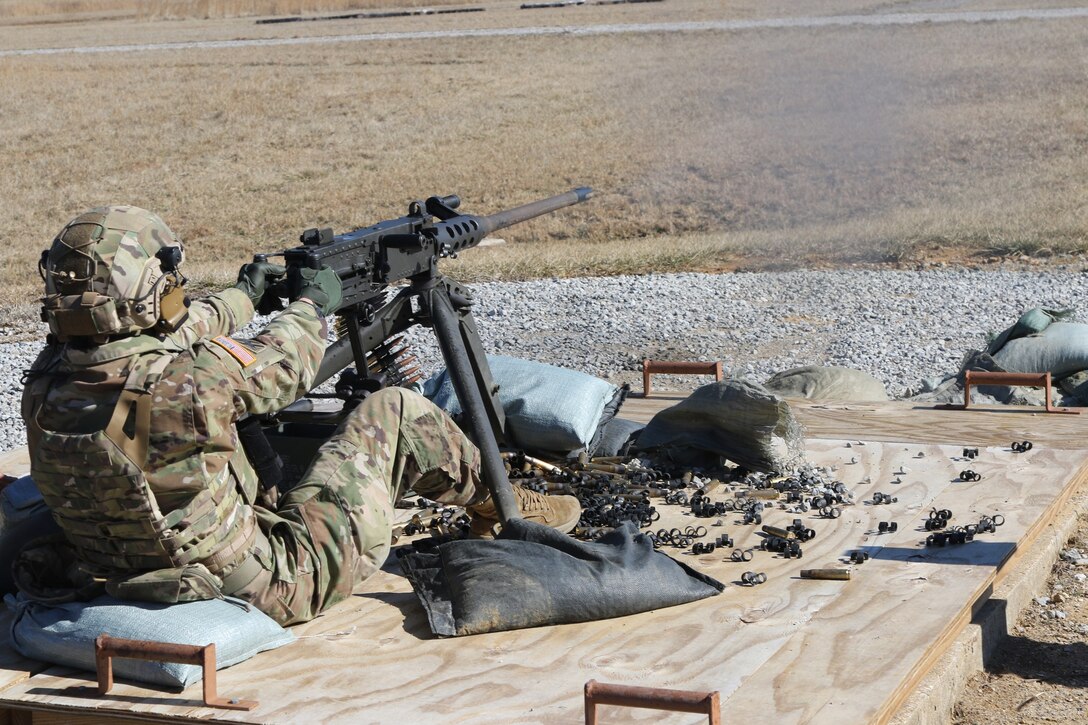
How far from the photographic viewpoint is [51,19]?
49906mm

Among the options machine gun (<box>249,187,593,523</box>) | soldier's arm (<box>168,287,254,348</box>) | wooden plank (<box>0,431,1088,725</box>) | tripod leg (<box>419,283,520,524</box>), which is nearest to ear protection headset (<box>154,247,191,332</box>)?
soldier's arm (<box>168,287,254,348</box>)

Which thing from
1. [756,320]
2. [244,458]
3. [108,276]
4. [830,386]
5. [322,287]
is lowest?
[756,320]

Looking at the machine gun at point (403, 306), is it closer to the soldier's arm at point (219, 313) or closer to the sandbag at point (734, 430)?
the soldier's arm at point (219, 313)

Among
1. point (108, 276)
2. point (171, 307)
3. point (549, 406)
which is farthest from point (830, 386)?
point (108, 276)

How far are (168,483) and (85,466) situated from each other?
8.3 inches

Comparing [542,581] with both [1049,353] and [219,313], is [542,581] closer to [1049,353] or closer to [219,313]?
[219,313]

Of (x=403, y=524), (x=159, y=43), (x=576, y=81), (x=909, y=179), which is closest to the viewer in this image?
(x=403, y=524)

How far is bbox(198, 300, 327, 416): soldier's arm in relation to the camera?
378 cm

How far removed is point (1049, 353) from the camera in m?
7.43

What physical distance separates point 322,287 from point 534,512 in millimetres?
1073

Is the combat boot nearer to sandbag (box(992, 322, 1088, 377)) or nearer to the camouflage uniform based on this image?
the camouflage uniform

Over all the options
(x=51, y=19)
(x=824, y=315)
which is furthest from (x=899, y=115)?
(x=51, y=19)

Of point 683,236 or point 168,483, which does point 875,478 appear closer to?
point 168,483

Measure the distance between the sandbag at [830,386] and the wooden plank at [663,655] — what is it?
2.47 meters
